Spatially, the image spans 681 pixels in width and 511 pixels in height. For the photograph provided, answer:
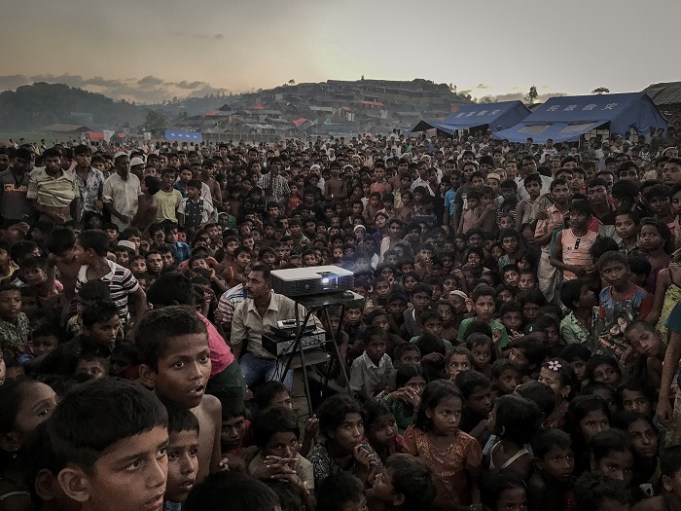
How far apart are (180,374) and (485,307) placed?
303 centimetres

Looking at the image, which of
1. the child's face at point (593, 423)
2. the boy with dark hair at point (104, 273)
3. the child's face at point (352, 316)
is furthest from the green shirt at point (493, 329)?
the boy with dark hair at point (104, 273)

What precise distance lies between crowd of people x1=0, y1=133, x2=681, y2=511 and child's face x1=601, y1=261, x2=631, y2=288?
0.01m

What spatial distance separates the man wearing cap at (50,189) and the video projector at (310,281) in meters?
4.00

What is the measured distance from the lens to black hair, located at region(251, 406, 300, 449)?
255 centimetres

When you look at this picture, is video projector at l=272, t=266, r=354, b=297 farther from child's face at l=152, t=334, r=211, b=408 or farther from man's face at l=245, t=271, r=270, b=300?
child's face at l=152, t=334, r=211, b=408

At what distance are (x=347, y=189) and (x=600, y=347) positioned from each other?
6208mm

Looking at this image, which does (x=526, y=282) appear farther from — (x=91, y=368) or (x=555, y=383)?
(x=91, y=368)

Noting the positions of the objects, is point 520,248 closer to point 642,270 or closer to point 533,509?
point 642,270

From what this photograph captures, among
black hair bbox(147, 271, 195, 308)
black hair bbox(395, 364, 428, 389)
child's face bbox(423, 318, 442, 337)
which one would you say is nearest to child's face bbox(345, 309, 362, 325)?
child's face bbox(423, 318, 442, 337)

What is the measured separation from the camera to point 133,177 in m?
7.05

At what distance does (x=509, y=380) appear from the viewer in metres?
3.40

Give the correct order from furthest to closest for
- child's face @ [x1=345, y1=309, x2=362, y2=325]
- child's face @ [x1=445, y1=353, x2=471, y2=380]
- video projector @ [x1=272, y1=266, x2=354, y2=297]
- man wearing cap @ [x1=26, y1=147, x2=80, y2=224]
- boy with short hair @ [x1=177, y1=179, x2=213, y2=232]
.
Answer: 1. boy with short hair @ [x1=177, y1=179, x2=213, y2=232]
2. man wearing cap @ [x1=26, y1=147, x2=80, y2=224]
3. child's face @ [x1=345, y1=309, x2=362, y2=325]
4. child's face @ [x1=445, y1=353, x2=471, y2=380]
5. video projector @ [x1=272, y1=266, x2=354, y2=297]

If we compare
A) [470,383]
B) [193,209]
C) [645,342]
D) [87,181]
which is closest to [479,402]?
[470,383]

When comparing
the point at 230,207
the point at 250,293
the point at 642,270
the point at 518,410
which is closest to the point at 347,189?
the point at 230,207
